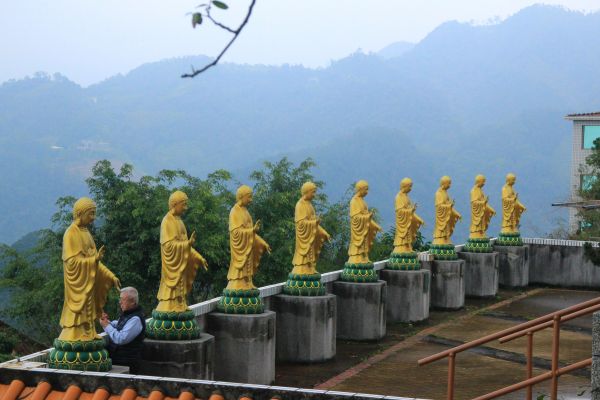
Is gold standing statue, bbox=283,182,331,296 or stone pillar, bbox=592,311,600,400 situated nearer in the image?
stone pillar, bbox=592,311,600,400

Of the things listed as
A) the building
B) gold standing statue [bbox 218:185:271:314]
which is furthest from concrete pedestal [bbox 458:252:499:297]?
the building

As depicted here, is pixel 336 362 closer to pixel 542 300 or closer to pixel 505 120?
pixel 542 300

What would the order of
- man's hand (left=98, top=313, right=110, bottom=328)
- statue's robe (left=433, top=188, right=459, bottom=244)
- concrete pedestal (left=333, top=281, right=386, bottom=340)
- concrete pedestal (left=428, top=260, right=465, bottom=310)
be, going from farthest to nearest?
1. statue's robe (left=433, top=188, right=459, bottom=244)
2. concrete pedestal (left=428, top=260, right=465, bottom=310)
3. concrete pedestal (left=333, top=281, right=386, bottom=340)
4. man's hand (left=98, top=313, right=110, bottom=328)

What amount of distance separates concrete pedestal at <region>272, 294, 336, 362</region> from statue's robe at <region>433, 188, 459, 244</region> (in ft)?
19.5

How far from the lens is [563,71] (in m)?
174

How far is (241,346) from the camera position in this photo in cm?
1268

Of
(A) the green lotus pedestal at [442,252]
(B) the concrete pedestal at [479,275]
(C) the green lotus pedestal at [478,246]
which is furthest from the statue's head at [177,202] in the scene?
(C) the green lotus pedestal at [478,246]

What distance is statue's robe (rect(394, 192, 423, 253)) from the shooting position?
1800 centimetres

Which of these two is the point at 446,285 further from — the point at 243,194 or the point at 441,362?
the point at 243,194

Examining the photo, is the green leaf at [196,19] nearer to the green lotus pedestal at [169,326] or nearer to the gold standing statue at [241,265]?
the green lotus pedestal at [169,326]

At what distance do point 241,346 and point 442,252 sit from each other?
8.09 metres

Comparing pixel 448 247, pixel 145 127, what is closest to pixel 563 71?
pixel 145 127

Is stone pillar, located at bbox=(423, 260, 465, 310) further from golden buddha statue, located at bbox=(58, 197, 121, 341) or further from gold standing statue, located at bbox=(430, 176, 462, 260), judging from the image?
golden buddha statue, located at bbox=(58, 197, 121, 341)

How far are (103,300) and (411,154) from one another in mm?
117179
